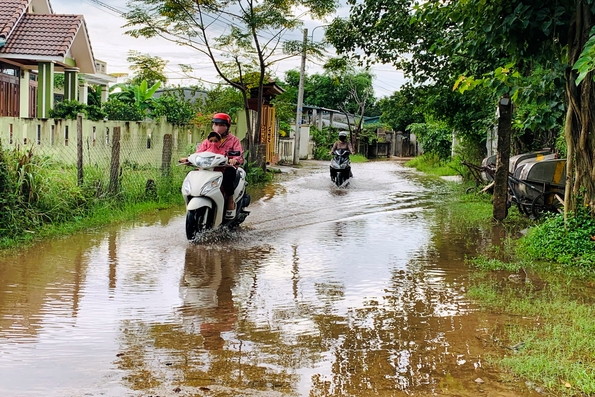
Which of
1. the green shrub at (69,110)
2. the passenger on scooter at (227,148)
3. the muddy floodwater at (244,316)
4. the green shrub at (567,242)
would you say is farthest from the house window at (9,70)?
the green shrub at (567,242)

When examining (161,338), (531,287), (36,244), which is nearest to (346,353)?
(161,338)

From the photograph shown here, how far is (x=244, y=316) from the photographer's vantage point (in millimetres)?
5992

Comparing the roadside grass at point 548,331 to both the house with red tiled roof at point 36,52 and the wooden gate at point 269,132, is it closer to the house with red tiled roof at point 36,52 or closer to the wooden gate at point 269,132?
the house with red tiled roof at point 36,52

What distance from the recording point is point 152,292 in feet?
22.2

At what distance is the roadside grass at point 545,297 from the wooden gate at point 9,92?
12.5 meters

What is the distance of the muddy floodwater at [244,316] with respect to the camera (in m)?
4.41

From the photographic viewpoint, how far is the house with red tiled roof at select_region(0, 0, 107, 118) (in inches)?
663

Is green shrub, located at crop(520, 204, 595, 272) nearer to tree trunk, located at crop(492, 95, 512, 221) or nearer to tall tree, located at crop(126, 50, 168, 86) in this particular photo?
tree trunk, located at crop(492, 95, 512, 221)

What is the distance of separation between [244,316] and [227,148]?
434 centimetres

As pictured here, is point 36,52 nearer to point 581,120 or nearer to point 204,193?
point 204,193

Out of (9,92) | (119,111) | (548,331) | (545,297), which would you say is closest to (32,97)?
(9,92)

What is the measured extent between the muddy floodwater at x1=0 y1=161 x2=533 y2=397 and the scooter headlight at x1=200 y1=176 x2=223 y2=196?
726 mm

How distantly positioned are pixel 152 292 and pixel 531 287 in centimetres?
385

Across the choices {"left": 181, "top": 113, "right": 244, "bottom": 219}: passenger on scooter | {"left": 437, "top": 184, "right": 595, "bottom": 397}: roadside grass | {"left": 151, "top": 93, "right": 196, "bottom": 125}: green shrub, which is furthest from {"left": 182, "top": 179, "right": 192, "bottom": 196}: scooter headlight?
{"left": 151, "top": 93, "right": 196, "bottom": 125}: green shrub
